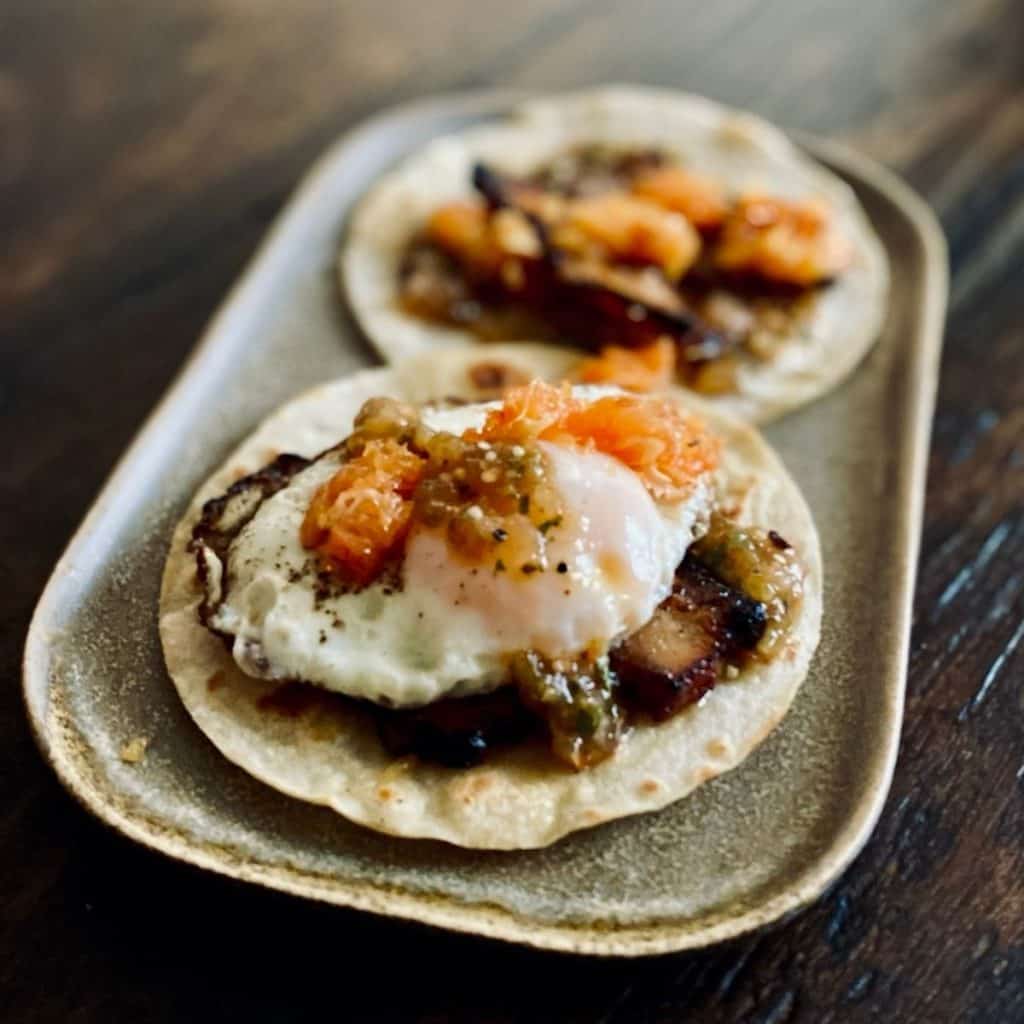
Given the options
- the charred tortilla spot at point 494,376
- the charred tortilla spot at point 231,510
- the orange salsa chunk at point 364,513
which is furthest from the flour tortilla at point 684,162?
the orange salsa chunk at point 364,513

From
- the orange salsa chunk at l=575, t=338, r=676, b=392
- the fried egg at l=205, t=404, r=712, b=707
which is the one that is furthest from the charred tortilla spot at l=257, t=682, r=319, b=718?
the orange salsa chunk at l=575, t=338, r=676, b=392

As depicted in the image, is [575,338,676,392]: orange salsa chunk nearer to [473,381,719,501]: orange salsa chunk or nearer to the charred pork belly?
[473,381,719,501]: orange salsa chunk

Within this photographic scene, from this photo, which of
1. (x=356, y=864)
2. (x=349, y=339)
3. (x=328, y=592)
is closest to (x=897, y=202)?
(x=349, y=339)

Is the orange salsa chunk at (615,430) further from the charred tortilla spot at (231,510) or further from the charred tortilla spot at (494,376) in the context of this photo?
the charred tortilla spot at (494,376)

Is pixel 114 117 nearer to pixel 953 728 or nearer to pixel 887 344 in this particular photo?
pixel 887 344

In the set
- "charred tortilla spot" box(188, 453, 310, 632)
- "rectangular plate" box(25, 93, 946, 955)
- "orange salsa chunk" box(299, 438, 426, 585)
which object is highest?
"orange salsa chunk" box(299, 438, 426, 585)

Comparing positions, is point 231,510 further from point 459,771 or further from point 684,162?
point 684,162
